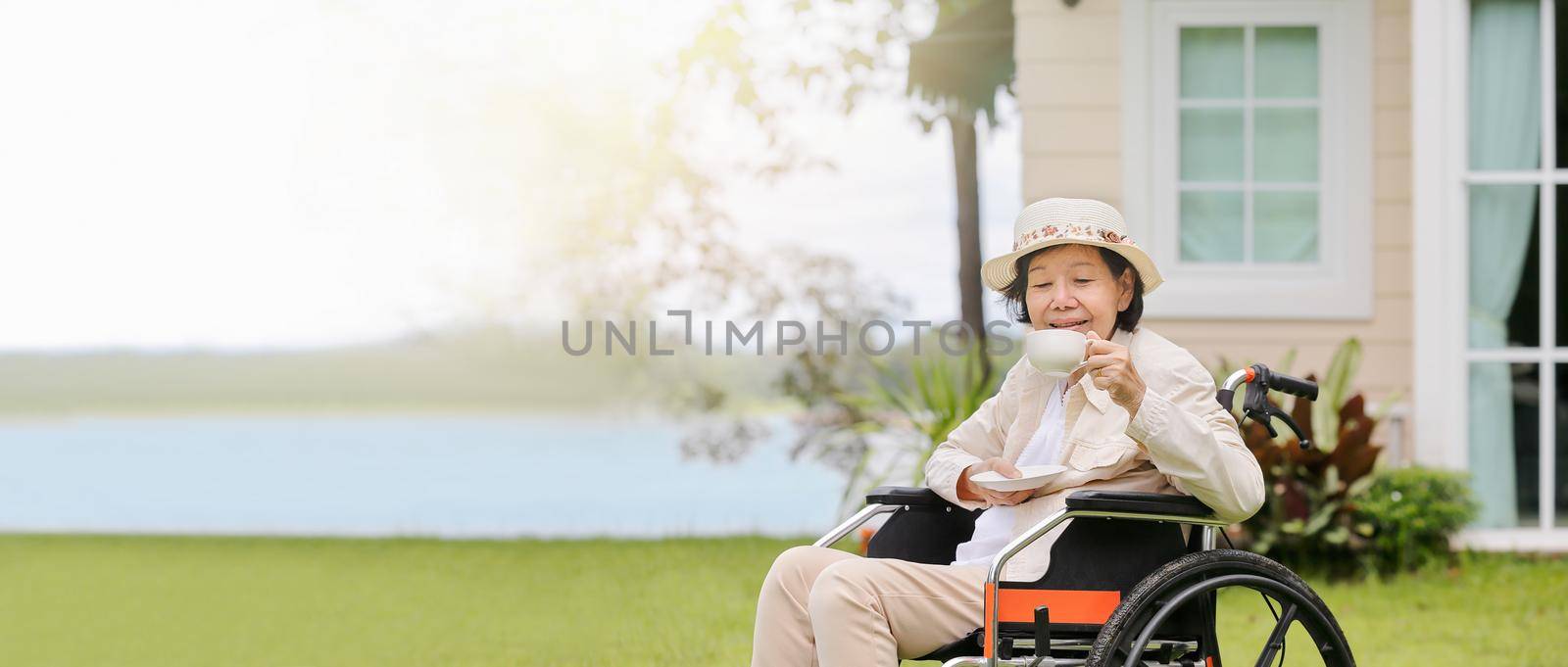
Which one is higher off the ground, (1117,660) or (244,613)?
(1117,660)

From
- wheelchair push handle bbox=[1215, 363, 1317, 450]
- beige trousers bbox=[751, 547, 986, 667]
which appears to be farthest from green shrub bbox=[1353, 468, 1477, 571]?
beige trousers bbox=[751, 547, 986, 667]

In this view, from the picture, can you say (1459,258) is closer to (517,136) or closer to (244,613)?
(244,613)

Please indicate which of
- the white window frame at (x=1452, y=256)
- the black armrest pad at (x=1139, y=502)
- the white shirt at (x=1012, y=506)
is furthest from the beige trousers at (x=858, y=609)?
the white window frame at (x=1452, y=256)

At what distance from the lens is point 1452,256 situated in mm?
4879

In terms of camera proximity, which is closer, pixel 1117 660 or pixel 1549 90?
pixel 1117 660

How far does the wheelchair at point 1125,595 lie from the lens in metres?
2.07

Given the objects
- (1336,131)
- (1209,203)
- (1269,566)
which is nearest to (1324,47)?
(1336,131)

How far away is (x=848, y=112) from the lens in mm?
7789

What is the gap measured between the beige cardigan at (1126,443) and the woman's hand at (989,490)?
14mm

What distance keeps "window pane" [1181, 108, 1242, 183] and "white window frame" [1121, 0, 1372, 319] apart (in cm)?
6

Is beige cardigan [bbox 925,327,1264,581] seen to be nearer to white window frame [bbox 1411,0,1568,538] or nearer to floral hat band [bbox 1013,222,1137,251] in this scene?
floral hat band [bbox 1013,222,1137,251]

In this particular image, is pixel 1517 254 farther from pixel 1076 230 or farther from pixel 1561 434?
pixel 1076 230

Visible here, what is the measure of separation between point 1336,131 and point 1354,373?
87 cm

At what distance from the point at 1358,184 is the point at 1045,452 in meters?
3.30
